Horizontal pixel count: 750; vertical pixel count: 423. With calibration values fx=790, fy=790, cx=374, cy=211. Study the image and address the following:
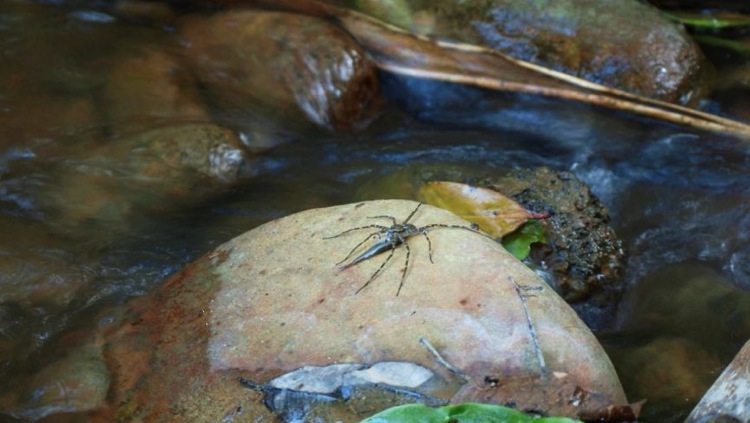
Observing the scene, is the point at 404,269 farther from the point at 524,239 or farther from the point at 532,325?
the point at 524,239

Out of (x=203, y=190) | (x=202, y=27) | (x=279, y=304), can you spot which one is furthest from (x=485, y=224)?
(x=202, y=27)

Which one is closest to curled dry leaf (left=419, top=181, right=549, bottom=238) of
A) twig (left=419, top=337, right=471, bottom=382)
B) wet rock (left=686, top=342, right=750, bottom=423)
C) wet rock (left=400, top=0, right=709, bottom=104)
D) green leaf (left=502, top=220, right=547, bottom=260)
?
green leaf (left=502, top=220, right=547, bottom=260)

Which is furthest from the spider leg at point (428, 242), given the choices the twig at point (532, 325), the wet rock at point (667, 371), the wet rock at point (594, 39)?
the wet rock at point (594, 39)

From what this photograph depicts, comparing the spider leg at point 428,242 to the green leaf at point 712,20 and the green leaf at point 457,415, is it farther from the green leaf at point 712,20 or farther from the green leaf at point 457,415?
the green leaf at point 712,20

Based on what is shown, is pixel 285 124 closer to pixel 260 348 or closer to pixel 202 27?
pixel 202 27

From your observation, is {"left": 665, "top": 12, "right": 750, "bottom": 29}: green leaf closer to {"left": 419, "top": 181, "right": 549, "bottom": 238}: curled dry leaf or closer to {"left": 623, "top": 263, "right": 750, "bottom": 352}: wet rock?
{"left": 623, "top": 263, "right": 750, "bottom": 352}: wet rock

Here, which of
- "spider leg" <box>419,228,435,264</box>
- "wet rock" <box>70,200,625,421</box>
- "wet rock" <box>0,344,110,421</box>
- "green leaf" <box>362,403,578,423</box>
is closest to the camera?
"green leaf" <box>362,403,578,423</box>
